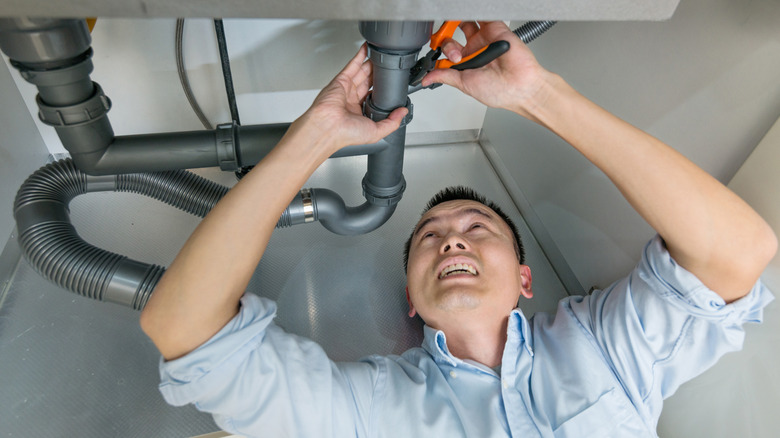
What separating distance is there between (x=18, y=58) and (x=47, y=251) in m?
0.44

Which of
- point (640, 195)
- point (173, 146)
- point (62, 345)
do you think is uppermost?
point (640, 195)

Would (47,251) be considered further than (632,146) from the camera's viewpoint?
Yes

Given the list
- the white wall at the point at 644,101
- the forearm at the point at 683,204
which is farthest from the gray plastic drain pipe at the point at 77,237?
the white wall at the point at 644,101

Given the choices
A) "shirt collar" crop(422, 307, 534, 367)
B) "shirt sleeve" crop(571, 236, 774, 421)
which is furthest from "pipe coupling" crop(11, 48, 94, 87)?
"shirt sleeve" crop(571, 236, 774, 421)

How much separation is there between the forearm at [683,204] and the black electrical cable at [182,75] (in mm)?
999

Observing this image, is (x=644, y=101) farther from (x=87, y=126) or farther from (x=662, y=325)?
(x=87, y=126)

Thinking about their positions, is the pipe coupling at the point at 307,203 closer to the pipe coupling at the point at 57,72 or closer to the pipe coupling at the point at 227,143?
the pipe coupling at the point at 227,143

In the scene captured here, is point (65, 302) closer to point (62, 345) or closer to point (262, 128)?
point (62, 345)

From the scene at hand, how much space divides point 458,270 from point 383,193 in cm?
28

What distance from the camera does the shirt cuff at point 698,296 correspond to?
0.69m

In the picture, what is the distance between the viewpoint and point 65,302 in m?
1.23

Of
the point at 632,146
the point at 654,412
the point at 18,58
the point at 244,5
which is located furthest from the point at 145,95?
the point at 654,412

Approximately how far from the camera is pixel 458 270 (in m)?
0.96

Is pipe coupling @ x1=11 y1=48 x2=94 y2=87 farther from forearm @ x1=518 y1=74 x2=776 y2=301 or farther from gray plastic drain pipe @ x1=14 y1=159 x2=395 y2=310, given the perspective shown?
forearm @ x1=518 y1=74 x2=776 y2=301
